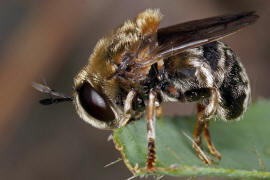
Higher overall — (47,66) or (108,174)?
(47,66)

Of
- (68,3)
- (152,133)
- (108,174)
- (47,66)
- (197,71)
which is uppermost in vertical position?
(68,3)

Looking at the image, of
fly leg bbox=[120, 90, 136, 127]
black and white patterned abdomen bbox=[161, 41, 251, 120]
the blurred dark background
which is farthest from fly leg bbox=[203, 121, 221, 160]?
the blurred dark background

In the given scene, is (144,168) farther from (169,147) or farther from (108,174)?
(108,174)

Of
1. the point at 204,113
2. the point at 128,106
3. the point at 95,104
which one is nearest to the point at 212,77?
the point at 204,113

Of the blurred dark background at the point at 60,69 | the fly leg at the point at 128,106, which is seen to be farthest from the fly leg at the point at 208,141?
the blurred dark background at the point at 60,69

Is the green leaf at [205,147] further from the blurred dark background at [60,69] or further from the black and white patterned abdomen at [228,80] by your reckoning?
the blurred dark background at [60,69]

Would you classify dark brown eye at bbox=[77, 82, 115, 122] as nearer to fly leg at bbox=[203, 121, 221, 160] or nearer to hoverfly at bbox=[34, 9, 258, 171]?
hoverfly at bbox=[34, 9, 258, 171]

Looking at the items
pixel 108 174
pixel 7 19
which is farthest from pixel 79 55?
pixel 108 174
